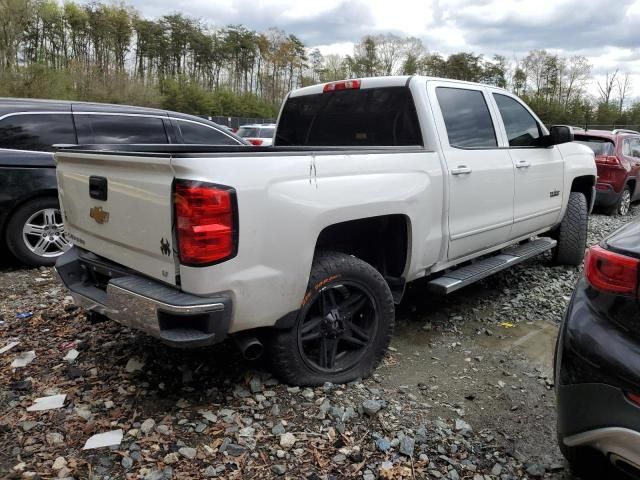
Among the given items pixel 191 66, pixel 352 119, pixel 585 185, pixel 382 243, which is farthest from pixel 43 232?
pixel 191 66

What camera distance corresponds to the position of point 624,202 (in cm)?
1020

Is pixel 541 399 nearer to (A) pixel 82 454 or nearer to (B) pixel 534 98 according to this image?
(A) pixel 82 454

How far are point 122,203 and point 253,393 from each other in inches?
50.9

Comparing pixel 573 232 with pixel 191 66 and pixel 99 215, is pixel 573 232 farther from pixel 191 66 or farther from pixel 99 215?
pixel 191 66

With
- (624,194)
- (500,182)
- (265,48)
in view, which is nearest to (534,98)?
(265,48)

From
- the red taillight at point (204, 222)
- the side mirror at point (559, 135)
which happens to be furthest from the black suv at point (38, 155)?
the side mirror at point (559, 135)

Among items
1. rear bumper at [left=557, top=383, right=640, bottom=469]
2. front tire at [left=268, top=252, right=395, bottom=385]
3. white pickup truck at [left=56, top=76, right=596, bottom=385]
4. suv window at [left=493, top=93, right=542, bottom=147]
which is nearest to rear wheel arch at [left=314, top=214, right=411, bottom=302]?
white pickup truck at [left=56, top=76, right=596, bottom=385]

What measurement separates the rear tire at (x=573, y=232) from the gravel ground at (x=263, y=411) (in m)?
1.88

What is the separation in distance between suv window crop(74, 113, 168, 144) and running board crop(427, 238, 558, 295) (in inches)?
151

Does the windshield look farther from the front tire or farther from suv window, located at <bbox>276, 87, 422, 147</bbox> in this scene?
the front tire

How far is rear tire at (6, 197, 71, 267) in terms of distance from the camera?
5184mm

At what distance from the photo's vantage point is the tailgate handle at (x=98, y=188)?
2818 mm

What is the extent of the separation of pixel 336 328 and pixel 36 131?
4.13m

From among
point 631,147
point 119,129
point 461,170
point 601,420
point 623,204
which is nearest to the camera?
point 601,420
